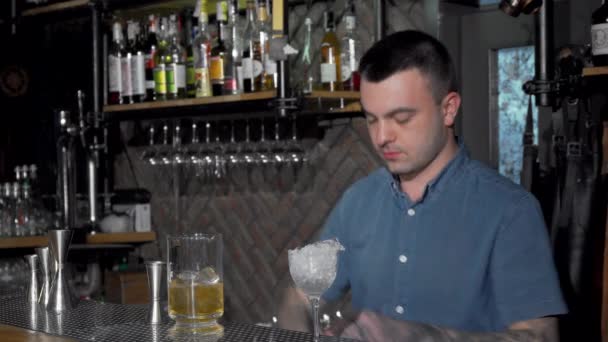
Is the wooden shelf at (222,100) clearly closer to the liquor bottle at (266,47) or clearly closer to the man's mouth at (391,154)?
the liquor bottle at (266,47)

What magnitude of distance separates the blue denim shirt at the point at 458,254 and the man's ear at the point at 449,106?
0.30 feet

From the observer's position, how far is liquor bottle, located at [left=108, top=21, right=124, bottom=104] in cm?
397

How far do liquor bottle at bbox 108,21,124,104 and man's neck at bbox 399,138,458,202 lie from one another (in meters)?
2.03

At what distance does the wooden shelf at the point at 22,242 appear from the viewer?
3.84 m

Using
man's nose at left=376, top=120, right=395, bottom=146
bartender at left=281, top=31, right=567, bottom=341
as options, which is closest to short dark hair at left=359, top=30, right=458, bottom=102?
bartender at left=281, top=31, right=567, bottom=341

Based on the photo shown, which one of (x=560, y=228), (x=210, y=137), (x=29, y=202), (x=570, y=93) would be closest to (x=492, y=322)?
(x=560, y=228)

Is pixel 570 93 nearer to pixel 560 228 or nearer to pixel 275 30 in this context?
pixel 560 228

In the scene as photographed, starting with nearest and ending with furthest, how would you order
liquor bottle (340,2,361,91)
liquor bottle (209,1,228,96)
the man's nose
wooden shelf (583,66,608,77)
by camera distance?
the man's nose
wooden shelf (583,66,608,77)
liquor bottle (340,2,361,91)
liquor bottle (209,1,228,96)

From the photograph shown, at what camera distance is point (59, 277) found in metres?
2.26

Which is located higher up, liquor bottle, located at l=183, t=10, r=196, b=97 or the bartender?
liquor bottle, located at l=183, t=10, r=196, b=97

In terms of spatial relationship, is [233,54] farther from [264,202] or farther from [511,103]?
[511,103]

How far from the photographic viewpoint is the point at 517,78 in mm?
3285

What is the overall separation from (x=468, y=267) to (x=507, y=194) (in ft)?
0.63

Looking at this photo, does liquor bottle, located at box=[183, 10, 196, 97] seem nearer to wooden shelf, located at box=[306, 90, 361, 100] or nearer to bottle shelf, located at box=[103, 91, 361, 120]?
bottle shelf, located at box=[103, 91, 361, 120]
